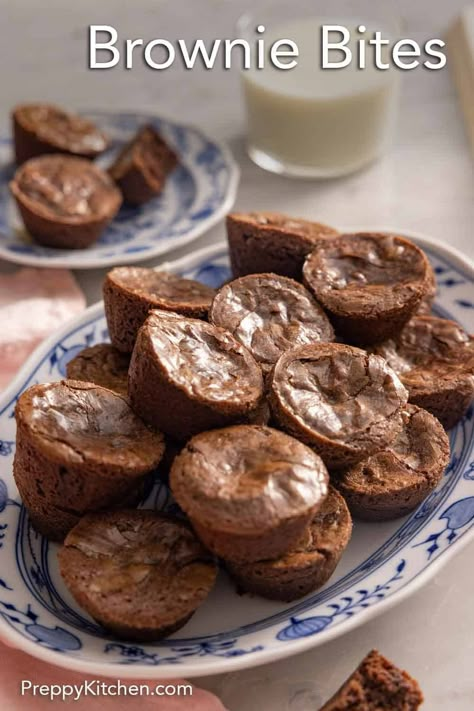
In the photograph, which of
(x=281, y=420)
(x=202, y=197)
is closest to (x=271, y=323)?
(x=281, y=420)

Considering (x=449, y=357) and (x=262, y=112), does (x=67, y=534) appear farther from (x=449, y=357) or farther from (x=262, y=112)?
(x=262, y=112)

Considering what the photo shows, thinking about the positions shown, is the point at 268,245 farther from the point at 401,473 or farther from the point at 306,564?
the point at 306,564

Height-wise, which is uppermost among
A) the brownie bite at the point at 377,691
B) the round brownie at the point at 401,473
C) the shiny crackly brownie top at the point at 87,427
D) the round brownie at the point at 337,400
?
the round brownie at the point at 337,400

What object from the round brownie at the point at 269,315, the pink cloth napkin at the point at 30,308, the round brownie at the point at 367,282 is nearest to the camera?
the round brownie at the point at 269,315

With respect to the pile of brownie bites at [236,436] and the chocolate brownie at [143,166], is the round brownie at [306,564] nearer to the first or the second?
the pile of brownie bites at [236,436]

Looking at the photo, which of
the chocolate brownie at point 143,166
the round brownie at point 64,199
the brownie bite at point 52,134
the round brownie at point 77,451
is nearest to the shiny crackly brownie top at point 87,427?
the round brownie at point 77,451

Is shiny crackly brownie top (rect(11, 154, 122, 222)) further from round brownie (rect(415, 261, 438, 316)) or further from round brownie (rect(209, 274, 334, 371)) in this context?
round brownie (rect(415, 261, 438, 316))

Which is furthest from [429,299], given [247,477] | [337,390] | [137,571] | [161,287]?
[137,571]
